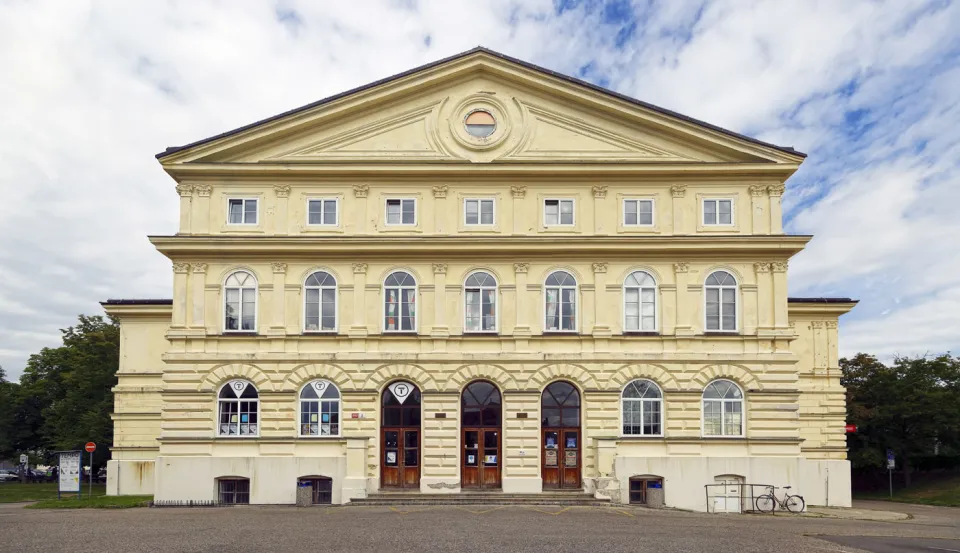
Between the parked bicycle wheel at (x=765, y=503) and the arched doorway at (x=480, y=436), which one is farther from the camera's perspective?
the arched doorway at (x=480, y=436)

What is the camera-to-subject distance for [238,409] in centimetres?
3012

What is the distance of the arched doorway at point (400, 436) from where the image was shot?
29.9m

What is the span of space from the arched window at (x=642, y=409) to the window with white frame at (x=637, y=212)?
5.89 meters

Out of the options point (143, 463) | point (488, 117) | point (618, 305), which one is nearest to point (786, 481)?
point (618, 305)

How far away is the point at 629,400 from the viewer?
30.2m

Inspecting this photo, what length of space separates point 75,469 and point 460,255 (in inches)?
722

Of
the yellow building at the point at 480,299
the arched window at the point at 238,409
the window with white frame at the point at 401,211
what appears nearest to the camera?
the yellow building at the point at 480,299

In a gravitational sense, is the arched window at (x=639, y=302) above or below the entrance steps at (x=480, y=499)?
above

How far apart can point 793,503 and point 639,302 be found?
8.74m

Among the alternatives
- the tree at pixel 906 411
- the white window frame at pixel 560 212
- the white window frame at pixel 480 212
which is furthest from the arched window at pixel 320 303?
the tree at pixel 906 411

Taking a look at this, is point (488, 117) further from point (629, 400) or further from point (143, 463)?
point (143, 463)

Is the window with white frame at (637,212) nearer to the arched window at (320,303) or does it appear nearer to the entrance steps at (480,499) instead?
the entrance steps at (480,499)

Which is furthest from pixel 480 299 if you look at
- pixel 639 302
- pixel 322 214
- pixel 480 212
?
pixel 322 214

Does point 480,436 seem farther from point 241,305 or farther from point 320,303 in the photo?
point 241,305
